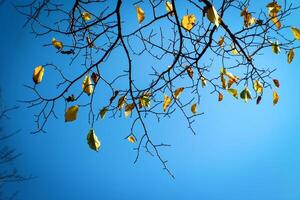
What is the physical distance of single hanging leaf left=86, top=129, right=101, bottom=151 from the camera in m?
1.99

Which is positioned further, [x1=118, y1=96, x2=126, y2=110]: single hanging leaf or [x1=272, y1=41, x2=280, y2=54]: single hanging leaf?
[x1=118, y1=96, x2=126, y2=110]: single hanging leaf

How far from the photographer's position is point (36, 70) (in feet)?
7.36

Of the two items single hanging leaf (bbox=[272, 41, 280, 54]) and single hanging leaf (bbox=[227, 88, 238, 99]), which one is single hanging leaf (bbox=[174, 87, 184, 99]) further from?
single hanging leaf (bbox=[272, 41, 280, 54])

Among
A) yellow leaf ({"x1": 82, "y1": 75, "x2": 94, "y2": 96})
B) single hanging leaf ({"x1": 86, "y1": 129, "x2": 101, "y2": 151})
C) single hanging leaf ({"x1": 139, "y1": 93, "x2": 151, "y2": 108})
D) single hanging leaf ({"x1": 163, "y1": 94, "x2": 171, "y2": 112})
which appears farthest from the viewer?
single hanging leaf ({"x1": 163, "y1": 94, "x2": 171, "y2": 112})

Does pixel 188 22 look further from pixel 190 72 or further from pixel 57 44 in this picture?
pixel 57 44

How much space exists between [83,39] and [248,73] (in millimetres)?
1323

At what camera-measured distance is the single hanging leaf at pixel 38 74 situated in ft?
7.29

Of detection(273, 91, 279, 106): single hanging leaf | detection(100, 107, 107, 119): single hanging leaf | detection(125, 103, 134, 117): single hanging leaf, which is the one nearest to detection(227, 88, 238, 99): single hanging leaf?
detection(273, 91, 279, 106): single hanging leaf

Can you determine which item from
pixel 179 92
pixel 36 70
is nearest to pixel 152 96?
pixel 179 92

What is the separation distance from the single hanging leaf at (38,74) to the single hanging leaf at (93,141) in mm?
518

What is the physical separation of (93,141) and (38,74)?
61 centimetres

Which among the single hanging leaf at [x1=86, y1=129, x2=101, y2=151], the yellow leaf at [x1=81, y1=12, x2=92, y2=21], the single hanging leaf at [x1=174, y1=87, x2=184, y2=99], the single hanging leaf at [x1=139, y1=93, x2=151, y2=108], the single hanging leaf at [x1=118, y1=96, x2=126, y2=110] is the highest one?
the yellow leaf at [x1=81, y1=12, x2=92, y2=21]

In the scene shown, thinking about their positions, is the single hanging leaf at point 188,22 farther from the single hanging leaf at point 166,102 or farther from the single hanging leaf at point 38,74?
the single hanging leaf at point 38,74

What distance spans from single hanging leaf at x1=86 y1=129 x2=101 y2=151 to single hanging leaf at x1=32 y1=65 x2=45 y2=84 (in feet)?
1.70
